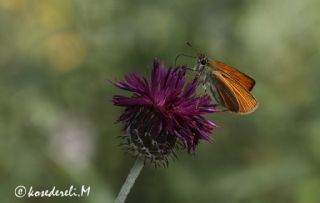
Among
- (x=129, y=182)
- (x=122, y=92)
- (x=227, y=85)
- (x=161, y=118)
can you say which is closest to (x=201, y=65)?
(x=227, y=85)

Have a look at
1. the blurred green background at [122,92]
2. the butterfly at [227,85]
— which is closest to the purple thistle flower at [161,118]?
the butterfly at [227,85]

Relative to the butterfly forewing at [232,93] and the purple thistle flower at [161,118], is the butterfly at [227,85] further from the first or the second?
the purple thistle flower at [161,118]

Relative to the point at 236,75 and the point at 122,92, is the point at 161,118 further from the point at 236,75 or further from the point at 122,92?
the point at 122,92

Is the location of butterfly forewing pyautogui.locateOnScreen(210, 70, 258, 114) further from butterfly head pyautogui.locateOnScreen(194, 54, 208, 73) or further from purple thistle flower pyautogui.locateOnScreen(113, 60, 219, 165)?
purple thistle flower pyautogui.locateOnScreen(113, 60, 219, 165)

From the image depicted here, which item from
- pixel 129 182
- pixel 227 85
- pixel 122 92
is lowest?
pixel 122 92

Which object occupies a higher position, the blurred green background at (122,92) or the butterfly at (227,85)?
the butterfly at (227,85)

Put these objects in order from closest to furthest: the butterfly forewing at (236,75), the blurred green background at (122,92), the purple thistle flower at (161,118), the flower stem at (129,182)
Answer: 1. the flower stem at (129,182)
2. the purple thistle flower at (161,118)
3. the butterfly forewing at (236,75)
4. the blurred green background at (122,92)

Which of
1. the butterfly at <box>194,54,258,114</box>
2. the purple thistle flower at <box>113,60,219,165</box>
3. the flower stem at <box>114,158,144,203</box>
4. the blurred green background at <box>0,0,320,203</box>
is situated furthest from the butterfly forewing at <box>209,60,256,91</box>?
the blurred green background at <box>0,0,320,203</box>
